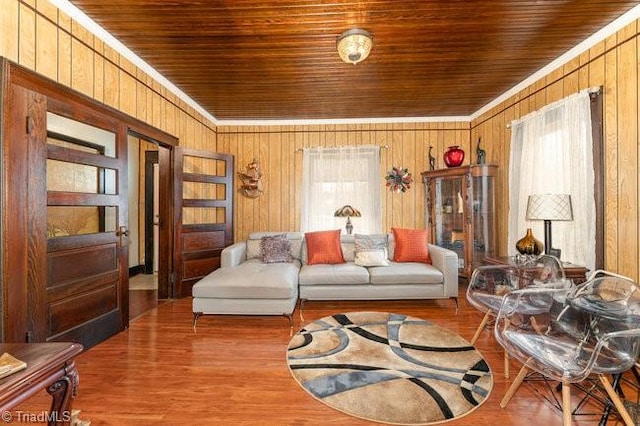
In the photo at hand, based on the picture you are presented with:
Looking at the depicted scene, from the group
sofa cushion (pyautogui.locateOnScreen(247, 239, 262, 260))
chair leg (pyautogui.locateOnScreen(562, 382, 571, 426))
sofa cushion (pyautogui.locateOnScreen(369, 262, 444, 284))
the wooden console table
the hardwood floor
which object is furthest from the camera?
sofa cushion (pyautogui.locateOnScreen(247, 239, 262, 260))

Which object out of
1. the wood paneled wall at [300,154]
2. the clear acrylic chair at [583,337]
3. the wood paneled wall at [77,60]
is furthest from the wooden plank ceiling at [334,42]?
the clear acrylic chair at [583,337]

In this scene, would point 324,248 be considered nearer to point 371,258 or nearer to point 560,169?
point 371,258

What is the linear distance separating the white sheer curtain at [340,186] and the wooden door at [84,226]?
8.72ft

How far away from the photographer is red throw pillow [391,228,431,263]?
3674 mm

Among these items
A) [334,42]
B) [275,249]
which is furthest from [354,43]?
[275,249]

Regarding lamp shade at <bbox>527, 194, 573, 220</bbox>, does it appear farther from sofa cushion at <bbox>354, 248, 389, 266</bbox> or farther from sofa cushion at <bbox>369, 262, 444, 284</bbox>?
sofa cushion at <bbox>354, 248, 389, 266</bbox>

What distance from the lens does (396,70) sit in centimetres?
315

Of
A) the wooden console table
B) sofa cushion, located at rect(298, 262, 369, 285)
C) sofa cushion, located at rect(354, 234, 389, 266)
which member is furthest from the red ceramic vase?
the wooden console table

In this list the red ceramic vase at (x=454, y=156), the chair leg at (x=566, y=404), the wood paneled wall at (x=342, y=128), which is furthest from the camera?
the red ceramic vase at (x=454, y=156)

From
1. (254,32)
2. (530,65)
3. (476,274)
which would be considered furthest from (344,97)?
(476,274)

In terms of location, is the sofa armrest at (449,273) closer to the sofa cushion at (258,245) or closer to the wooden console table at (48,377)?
the sofa cushion at (258,245)

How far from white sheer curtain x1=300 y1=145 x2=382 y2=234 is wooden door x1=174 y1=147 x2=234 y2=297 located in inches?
49.1

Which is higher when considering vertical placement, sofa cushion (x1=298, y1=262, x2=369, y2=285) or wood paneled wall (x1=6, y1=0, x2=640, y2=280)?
wood paneled wall (x1=6, y1=0, x2=640, y2=280)

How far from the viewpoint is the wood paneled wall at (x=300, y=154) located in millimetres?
4789
